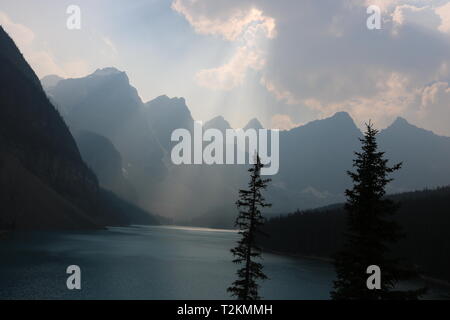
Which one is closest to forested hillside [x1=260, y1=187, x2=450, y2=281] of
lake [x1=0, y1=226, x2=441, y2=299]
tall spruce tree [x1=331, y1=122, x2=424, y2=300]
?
lake [x1=0, y1=226, x2=441, y2=299]

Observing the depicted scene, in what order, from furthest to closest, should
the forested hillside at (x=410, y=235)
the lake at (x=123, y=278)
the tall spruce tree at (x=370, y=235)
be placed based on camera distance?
the forested hillside at (x=410, y=235)
the lake at (x=123, y=278)
the tall spruce tree at (x=370, y=235)

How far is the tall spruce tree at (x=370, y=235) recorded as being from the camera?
20625 mm

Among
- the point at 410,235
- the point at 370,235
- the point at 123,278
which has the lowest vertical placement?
the point at 123,278

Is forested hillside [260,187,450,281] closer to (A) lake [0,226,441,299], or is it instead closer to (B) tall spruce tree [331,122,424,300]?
(A) lake [0,226,441,299]

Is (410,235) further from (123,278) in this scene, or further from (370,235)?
(370,235)

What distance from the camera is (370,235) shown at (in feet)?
69.2

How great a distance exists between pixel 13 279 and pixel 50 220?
14400 centimetres

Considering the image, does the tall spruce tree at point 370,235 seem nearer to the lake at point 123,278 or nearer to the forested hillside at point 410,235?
the lake at point 123,278

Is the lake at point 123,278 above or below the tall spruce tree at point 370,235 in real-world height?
below

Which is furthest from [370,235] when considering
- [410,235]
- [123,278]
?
[410,235]

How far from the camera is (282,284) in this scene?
8344 cm

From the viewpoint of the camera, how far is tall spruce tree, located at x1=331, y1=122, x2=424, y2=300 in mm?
20625

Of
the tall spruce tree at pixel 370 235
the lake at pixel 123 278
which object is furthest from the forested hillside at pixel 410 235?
the tall spruce tree at pixel 370 235
